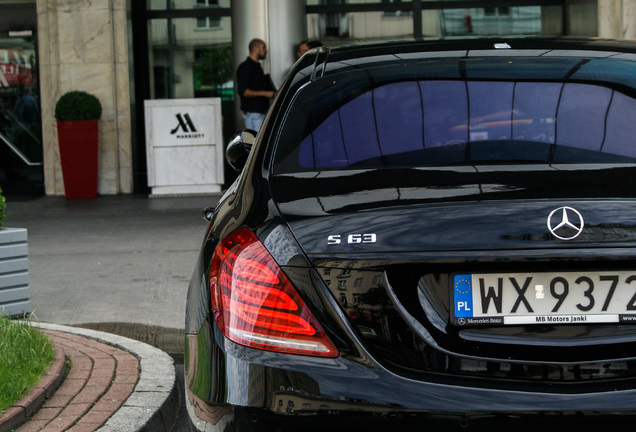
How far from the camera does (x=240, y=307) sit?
237cm

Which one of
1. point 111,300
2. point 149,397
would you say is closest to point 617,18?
point 111,300

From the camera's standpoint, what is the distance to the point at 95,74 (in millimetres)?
14859

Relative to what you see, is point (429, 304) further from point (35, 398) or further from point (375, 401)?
point (35, 398)

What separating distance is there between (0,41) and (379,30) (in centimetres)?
650

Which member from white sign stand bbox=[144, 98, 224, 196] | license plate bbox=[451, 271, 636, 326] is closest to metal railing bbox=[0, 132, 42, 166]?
white sign stand bbox=[144, 98, 224, 196]

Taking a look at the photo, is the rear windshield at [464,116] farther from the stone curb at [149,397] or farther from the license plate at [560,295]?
the stone curb at [149,397]

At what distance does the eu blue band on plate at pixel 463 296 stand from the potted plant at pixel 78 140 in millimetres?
12476

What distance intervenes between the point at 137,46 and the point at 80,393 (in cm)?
1281

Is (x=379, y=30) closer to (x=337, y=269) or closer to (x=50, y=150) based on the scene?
(x=50, y=150)

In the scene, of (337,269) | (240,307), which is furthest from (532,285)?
(240,307)

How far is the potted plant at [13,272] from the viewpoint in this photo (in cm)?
596

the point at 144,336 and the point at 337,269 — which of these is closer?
the point at 337,269

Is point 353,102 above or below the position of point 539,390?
above

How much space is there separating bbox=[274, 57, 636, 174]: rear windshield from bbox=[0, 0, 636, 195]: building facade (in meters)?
11.6
